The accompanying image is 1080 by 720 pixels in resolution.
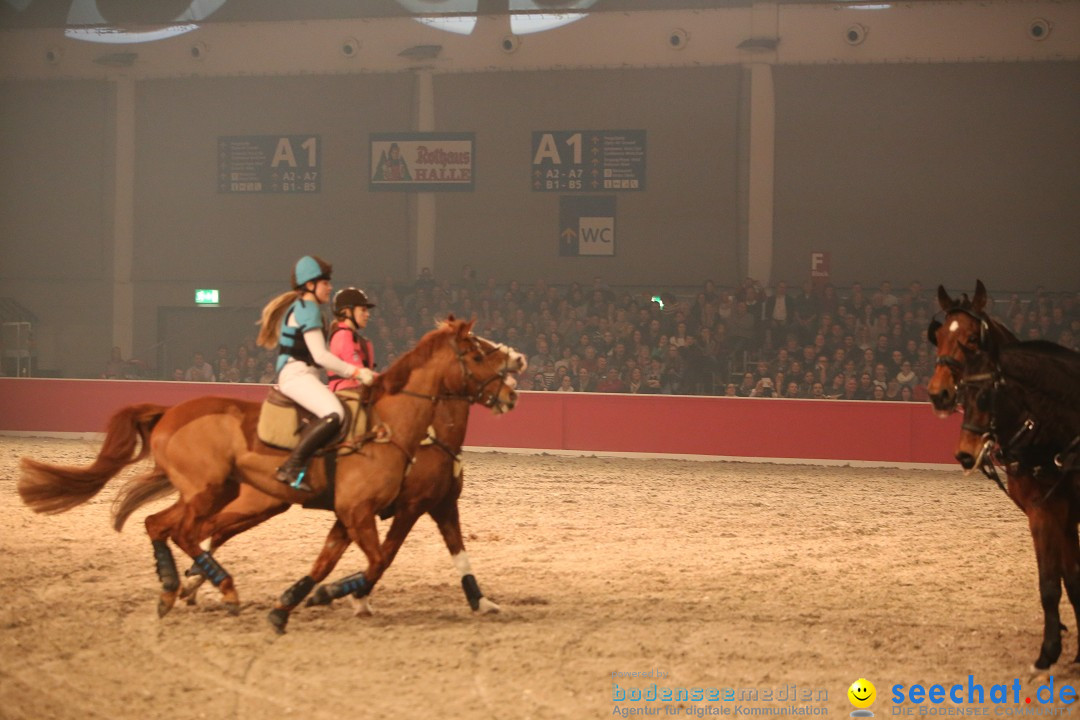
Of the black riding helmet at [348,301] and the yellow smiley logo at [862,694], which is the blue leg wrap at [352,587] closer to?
the black riding helmet at [348,301]

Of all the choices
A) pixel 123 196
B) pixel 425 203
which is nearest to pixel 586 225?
pixel 425 203

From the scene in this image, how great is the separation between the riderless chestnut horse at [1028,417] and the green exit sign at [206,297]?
1796 centimetres

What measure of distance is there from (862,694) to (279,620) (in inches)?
125

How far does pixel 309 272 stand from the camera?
693cm

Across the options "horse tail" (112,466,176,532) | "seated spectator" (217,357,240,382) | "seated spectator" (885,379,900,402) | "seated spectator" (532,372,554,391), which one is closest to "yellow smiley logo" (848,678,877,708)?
"horse tail" (112,466,176,532)

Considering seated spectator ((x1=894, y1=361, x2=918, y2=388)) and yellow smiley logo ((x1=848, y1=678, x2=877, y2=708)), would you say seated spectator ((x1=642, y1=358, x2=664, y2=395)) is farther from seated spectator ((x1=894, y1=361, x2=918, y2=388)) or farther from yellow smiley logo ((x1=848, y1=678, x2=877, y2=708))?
yellow smiley logo ((x1=848, y1=678, x2=877, y2=708))

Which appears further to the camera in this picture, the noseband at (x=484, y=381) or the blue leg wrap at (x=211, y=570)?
the noseband at (x=484, y=381)

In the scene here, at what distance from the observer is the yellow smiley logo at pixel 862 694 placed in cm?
535

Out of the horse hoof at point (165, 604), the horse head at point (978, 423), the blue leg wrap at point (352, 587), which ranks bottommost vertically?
the horse hoof at point (165, 604)

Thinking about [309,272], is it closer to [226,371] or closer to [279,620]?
[279,620]

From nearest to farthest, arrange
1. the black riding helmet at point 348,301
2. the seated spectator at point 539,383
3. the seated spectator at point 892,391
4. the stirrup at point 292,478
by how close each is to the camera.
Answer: the stirrup at point 292,478 → the black riding helmet at point 348,301 → the seated spectator at point 892,391 → the seated spectator at point 539,383

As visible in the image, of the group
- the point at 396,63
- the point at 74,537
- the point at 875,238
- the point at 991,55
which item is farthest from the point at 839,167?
the point at 74,537

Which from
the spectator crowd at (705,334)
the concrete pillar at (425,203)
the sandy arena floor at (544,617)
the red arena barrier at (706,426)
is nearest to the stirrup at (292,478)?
the sandy arena floor at (544,617)

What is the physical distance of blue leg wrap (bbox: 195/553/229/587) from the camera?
6.87m
